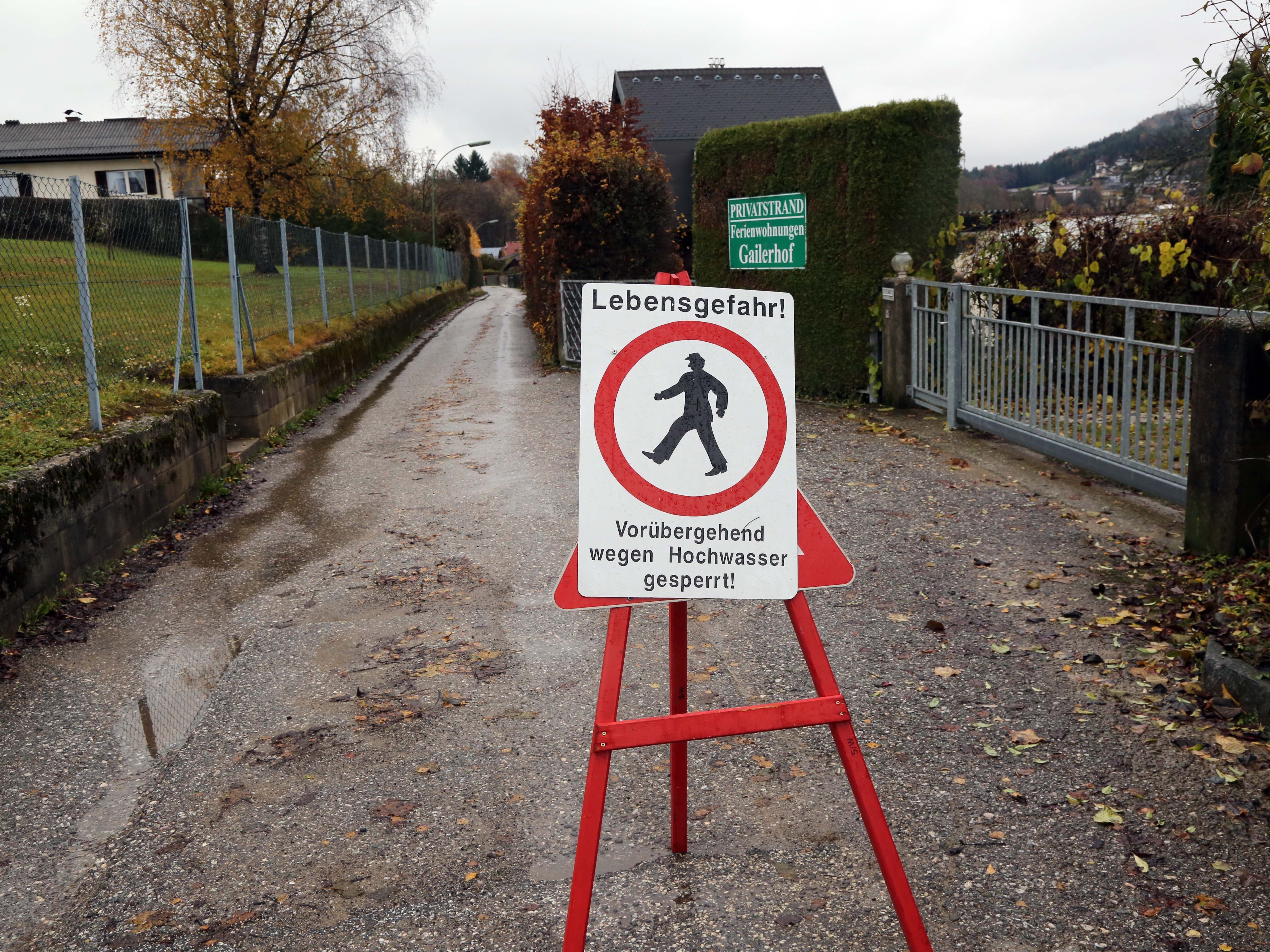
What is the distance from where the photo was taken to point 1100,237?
427 inches

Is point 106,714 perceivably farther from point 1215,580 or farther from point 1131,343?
point 1131,343

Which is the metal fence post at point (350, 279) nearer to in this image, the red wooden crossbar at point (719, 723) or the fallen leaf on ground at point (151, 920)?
the fallen leaf on ground at point (151, 920)

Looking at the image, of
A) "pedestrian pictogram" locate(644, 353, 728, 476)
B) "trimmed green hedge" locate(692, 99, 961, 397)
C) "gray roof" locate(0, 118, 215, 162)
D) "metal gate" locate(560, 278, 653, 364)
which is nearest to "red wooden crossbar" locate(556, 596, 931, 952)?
"pedestrian pictogram" locate(644, 353, 728, 476)

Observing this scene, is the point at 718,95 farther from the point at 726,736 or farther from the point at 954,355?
the point at 726,736

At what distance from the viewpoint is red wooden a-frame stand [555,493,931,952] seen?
8.98ft

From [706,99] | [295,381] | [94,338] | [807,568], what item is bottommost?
[295,381]

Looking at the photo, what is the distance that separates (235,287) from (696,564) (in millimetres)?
9964

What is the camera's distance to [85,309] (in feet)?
23.7

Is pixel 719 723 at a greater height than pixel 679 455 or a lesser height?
lesser

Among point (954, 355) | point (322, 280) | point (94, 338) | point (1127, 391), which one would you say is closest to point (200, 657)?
point (94, 338)

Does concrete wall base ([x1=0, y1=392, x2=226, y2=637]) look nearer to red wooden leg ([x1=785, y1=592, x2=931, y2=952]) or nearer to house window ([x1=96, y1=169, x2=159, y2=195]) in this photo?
red wooden leg ([x1=785, y1=592, x2=931, y2=952])

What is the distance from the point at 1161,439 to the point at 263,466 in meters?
7.65

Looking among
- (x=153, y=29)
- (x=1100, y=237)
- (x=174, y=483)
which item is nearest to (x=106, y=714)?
(x=174, y=483)

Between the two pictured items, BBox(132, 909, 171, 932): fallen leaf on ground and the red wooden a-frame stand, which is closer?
the red wooden a-frame stand
